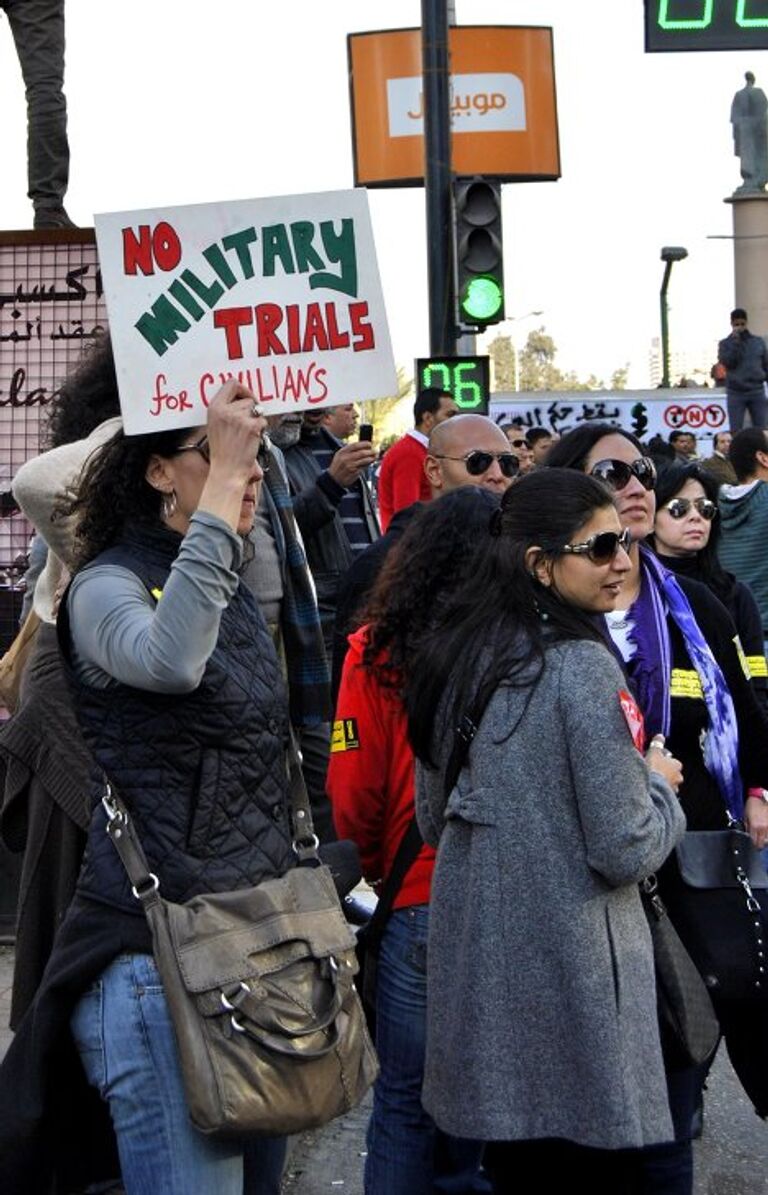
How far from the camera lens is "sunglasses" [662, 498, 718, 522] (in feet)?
17.4

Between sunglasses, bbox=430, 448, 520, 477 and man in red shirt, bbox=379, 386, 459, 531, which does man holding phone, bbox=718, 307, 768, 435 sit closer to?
man in red shirt, bbox=379, 386, 459, 531

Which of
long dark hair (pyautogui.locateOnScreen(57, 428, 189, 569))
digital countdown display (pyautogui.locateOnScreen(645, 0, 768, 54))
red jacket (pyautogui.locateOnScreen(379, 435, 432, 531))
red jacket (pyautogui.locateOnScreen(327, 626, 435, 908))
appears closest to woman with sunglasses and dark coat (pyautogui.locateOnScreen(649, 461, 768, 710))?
red jacket (pyautogui.locateOnScreen(327, 626, 435, 908))

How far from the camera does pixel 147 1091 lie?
2.79 metres

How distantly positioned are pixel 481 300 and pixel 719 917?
7.08m

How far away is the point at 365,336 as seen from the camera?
10.8ft

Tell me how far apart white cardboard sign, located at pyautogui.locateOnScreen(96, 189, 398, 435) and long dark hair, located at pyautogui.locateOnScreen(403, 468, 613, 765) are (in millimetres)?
340

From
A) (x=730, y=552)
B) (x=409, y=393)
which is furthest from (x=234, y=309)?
(x=409, y=393)

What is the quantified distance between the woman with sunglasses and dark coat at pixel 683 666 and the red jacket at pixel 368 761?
1.79ft

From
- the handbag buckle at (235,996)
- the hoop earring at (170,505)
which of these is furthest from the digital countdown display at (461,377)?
the handbag buckle at (235,996)

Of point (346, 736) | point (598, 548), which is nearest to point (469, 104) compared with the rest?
point (346, 736)

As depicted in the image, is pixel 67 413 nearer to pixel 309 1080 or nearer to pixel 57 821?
pixel 57 821

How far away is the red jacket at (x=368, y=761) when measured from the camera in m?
3.87

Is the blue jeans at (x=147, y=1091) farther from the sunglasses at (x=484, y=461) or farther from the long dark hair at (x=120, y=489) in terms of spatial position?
the sunglasses at (x=484, y=461)

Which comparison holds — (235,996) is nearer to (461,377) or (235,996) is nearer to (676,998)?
(676,998)
